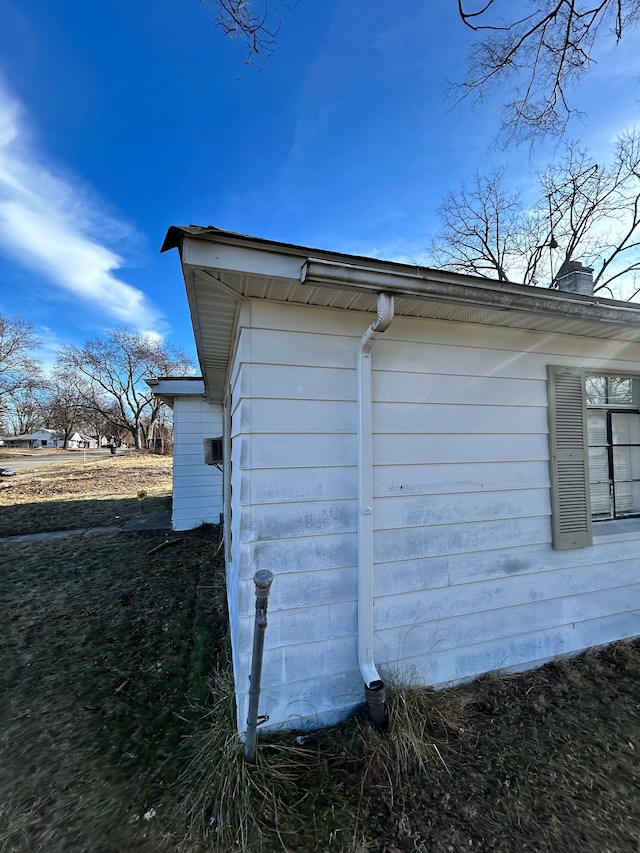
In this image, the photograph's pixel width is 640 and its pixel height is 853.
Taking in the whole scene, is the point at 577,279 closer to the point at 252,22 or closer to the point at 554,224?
the point at 252,22

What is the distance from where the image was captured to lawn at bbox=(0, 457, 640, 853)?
4.87 ft

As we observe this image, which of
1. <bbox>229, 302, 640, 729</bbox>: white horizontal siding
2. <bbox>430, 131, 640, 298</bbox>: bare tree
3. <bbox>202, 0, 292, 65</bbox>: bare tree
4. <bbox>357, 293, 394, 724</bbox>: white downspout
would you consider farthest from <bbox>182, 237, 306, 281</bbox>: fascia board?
<bbox>430, 131, 640, 298</bbox>: bare tree

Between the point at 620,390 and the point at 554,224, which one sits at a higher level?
the point at 554,224

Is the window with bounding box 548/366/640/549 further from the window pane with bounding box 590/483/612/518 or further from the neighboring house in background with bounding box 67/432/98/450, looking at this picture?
the neighboring house in background with bounding box 67/432/98/450

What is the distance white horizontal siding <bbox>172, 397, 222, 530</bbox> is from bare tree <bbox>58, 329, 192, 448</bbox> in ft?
94.7

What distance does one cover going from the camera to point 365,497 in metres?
2.12

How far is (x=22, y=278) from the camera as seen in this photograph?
20.7 meters

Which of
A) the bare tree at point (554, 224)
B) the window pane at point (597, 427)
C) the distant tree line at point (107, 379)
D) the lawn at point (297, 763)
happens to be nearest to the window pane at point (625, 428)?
the window pane at point (597, 427)

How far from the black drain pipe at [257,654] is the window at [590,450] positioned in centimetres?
230

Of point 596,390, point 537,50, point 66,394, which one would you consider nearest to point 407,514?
point 596,390

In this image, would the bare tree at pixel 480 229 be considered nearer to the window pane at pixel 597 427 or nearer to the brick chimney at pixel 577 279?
the brick chimney at pixel 577 279

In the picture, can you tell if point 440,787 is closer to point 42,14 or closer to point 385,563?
point 385,563

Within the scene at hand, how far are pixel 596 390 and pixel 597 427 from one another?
0.33m

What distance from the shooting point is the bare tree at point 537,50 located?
8.88ft
